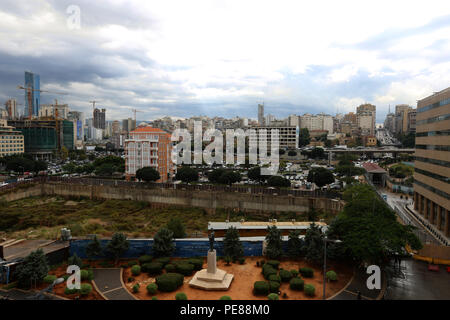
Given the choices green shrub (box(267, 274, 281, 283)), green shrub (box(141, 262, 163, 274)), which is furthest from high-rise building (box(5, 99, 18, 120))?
green shrub (box(267, 274, 281, 283))

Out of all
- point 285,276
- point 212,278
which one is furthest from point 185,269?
point 285,276

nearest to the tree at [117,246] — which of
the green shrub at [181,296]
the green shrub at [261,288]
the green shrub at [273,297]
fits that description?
the green shrub at [181,296]

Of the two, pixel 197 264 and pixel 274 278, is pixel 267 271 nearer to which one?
pixel 274 278

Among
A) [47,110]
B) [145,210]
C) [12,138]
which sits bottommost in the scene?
[145,210]

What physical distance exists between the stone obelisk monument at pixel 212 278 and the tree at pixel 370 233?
6.64 metres

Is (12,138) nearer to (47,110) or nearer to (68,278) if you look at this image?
(68,278)

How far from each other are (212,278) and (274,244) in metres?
5.00

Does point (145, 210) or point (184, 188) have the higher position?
point (184, 188)

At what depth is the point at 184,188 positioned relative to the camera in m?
36.3

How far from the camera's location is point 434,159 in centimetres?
2469

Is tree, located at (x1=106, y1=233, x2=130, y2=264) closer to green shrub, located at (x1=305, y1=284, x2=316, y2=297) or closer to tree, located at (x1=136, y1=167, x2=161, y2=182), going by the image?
green shrub, located at (x1=305, y1=284, x2=316, y2=297)
